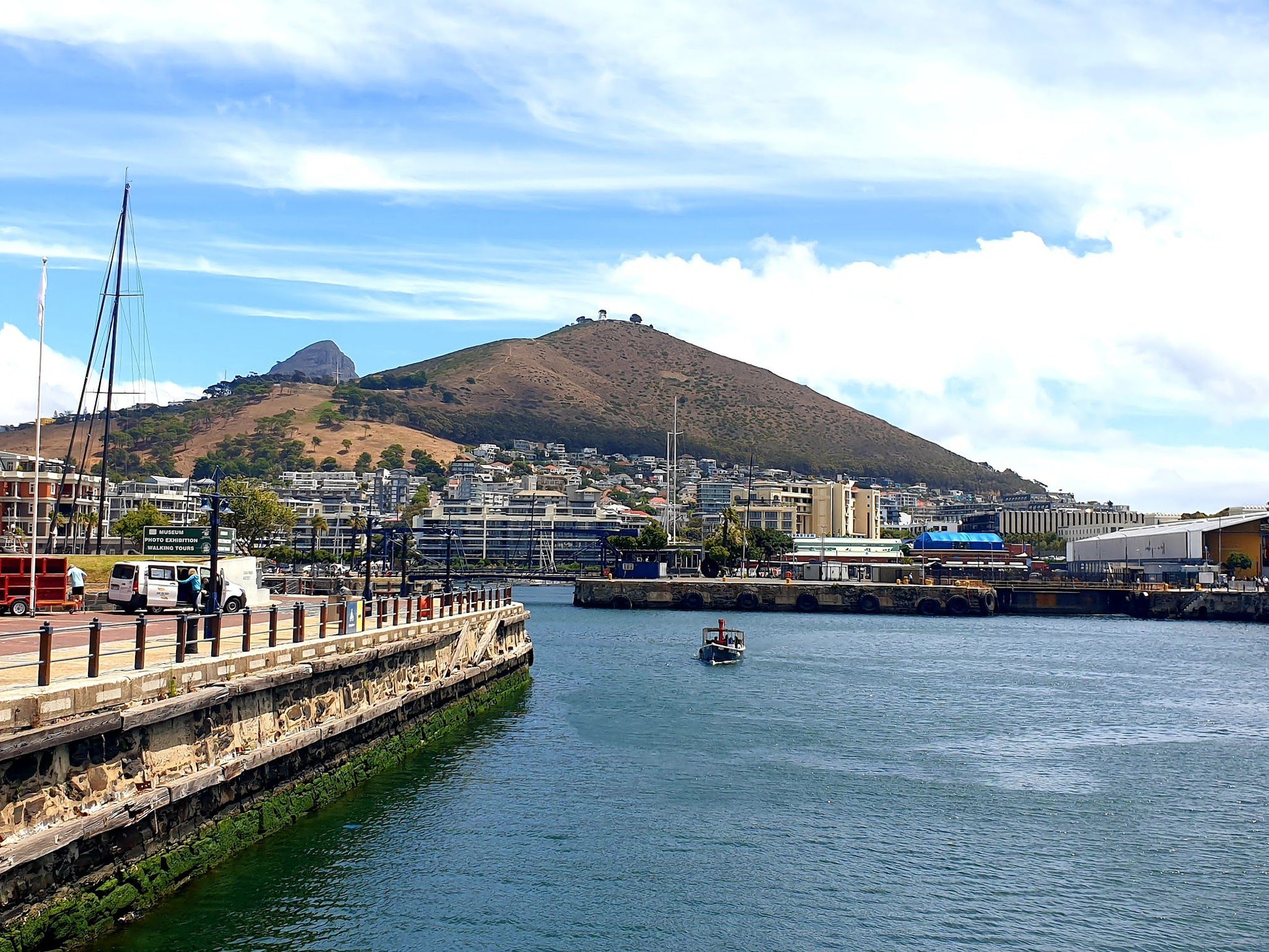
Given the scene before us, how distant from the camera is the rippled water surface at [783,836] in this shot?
18.5m

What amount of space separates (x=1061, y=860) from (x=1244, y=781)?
11.0m

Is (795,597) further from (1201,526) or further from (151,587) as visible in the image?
(151,587)

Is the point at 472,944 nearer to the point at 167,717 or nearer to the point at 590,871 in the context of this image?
the point at 590,871

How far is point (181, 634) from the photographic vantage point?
63.8ft

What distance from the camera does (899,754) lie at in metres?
33.8

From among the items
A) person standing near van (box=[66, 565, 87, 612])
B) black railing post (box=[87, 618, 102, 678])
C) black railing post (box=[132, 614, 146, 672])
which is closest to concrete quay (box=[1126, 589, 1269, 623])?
person standing near van (box=[66, 565, 87, 612])

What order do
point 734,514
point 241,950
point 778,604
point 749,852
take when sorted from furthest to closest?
point 734,514 → point 778,604 → point 749,852 → point 241,950

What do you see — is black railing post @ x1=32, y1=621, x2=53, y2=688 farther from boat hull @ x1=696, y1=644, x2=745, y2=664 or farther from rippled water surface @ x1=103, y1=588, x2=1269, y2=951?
boat hull @ x1=696, y1=644, x2=745, y2=664

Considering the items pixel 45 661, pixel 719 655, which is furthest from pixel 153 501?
pixel 45 661

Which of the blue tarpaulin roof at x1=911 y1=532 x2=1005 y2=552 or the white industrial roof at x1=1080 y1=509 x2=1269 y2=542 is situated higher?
the white industrial roof at x1=1080 y1=509 x2=1269 y2=542

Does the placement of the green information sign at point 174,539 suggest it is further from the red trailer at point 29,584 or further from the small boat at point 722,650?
the small boat at point 722,650

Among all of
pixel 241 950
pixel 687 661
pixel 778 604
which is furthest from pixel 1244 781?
pixel 778 604

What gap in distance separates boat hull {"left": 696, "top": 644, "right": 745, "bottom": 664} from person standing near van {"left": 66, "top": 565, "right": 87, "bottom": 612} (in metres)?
30.9

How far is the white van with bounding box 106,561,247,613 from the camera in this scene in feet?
125
